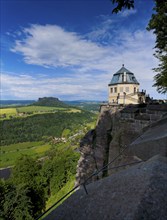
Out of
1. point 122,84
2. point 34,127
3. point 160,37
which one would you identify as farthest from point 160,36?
point 34,127

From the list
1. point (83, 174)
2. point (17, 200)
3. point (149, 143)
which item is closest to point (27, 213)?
point (17, 200)

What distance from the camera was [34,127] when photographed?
14025 centimetres

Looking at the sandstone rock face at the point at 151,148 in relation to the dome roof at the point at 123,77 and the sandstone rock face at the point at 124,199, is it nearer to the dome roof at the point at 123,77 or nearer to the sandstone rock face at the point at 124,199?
the sandstone rock face at the point at 124,199

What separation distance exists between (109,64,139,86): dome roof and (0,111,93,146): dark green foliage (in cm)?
9932

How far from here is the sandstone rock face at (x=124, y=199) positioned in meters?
1.33

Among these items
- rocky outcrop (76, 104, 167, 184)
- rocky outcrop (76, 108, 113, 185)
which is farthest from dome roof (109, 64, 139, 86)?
rocky outcrop (76, 108, 113, 185)

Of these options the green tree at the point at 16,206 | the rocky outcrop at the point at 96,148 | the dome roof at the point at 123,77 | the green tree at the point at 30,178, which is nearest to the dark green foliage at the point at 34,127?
the green tree at the point at 30,178

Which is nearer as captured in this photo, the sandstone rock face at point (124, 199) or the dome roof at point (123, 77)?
the sandstone rock face at point (124, 199)

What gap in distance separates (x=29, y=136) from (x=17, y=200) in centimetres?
11488

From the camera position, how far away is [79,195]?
1895 millimetres

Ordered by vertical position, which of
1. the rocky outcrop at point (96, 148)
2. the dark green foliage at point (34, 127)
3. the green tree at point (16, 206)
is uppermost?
the rocky outcrop at point (96, 148)

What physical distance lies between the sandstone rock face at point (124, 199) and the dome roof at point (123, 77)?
35.2m

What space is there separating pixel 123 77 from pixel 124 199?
120ft

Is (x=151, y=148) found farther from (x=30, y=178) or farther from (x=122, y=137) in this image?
(x=30, y=178)
